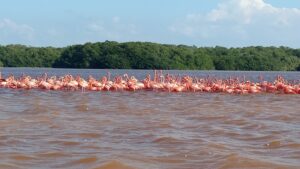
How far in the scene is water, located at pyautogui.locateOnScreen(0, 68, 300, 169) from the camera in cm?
750

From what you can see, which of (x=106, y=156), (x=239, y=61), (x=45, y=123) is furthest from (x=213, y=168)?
(x=239, y=61)

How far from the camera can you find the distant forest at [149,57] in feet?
234

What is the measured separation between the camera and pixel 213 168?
7.22 metres

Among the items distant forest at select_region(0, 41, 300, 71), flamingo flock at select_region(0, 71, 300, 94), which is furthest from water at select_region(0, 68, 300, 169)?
distant forest at select_region(0, 41, 300, 71)

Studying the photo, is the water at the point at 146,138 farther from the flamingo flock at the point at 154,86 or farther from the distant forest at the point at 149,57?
the distant forest at the point at 149,57

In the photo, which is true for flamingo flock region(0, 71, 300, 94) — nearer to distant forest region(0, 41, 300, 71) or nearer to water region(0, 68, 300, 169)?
water region(0, 68, 300, 169)

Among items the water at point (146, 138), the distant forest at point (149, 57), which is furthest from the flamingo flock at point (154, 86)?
the distant forest at point (149, 57)

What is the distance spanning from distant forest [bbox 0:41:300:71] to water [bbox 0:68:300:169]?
56783mm

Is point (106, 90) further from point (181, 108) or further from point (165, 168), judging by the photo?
point (165, 168)

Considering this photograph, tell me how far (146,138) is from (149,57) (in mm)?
62548

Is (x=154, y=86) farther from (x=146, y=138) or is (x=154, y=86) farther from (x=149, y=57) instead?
(x=149, y=57)

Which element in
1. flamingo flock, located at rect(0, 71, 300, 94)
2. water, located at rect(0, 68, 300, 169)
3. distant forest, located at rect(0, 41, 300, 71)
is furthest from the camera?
distant forest, located at rect(0, 41, 300, 71)

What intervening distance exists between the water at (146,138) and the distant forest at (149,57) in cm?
5678

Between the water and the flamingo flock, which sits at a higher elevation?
the flamingo flock
